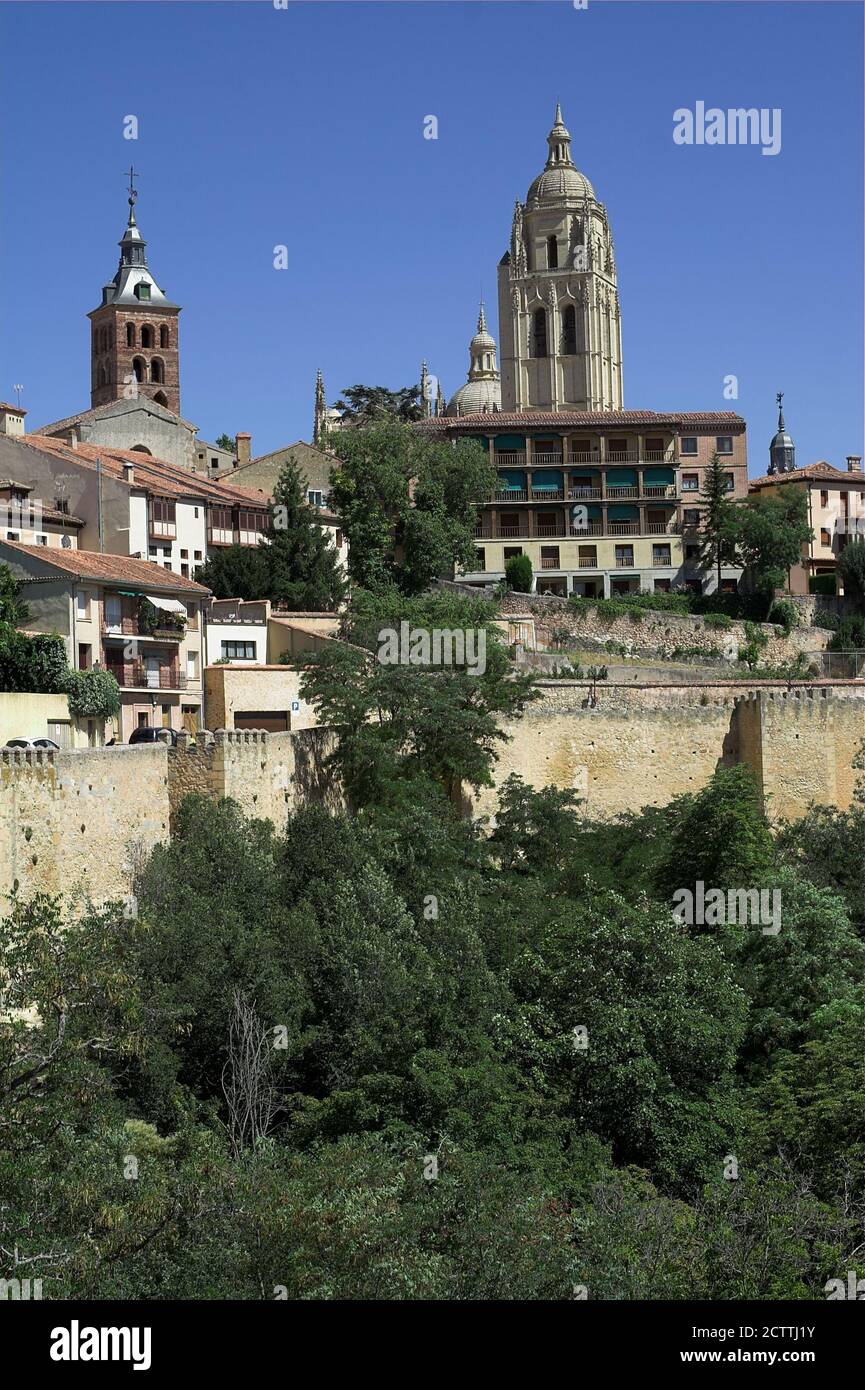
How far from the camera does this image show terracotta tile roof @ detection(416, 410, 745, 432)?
216 feet

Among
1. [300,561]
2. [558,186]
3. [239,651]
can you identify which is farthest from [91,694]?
[558,186]

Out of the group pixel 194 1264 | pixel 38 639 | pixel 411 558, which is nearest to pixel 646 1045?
pixel 194 1264

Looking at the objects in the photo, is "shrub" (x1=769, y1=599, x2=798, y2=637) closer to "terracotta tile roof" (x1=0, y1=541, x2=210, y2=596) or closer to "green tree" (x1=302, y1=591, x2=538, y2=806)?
"terracotta tile roof" (x1=0, y1=541, x2=210, y2=596)

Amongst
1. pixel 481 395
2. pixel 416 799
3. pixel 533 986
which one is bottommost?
pixel 533 986

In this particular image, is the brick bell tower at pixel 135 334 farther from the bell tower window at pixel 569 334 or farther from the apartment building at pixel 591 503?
the apartment building at pixel 591 503

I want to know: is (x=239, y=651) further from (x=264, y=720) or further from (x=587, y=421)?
(x=587, y=421)

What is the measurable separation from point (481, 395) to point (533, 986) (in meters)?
86.6

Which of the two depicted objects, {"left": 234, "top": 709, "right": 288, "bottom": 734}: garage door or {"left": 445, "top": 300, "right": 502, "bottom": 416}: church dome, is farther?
{"left": 445, "top": 300, "right": 502, "bottom": 416}: church dome

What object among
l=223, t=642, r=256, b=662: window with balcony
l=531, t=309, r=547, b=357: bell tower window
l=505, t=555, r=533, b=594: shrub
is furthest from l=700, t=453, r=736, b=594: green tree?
l=531, t=309, r=547, b=357: bell tower window

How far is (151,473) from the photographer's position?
51781mm

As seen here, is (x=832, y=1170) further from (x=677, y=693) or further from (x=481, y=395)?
(x=481, y=395)

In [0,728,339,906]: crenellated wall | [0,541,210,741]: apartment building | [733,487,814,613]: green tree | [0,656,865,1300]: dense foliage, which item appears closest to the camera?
[0,656,865,1300]: dense foliage

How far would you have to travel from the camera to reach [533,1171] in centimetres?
2209

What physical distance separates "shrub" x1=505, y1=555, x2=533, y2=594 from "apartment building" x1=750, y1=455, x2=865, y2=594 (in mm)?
10295
